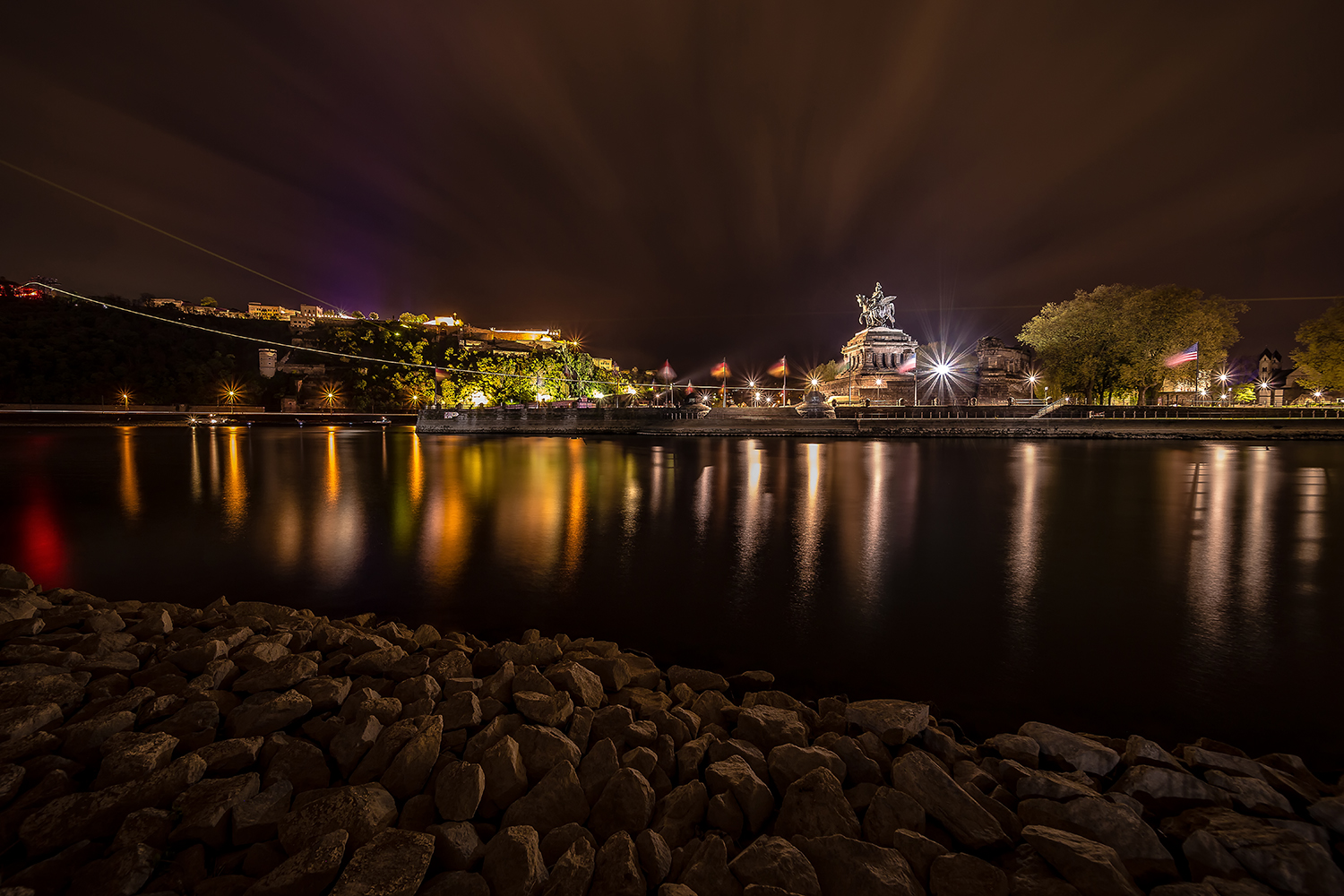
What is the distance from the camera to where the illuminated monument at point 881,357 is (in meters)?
64.4

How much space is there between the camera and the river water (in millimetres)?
5344

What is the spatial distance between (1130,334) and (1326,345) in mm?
14714

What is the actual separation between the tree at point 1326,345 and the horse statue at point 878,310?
114 ft

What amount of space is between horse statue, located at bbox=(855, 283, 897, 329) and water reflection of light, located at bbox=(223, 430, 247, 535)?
64.3 metres

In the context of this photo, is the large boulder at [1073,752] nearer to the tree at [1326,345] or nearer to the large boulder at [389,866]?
the large boulder at [389,866]

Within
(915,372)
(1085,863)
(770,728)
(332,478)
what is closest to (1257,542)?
(1085,863)

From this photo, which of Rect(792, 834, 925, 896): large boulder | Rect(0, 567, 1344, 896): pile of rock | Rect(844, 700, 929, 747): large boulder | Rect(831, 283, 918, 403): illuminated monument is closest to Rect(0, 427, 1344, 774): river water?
Rect(844, 700, 929, 747): large boulder

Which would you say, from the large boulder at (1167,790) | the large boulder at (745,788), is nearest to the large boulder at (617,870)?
the large boulder at (745,788)

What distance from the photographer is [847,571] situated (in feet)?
29.1

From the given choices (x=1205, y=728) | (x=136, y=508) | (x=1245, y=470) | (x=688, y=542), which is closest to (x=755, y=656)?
(x=1205, y=728)

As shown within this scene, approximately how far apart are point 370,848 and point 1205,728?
20.6 feet

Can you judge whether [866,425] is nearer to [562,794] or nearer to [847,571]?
[847,571]


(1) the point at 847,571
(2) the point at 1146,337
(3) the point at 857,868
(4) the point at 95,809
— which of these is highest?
(2) the point at 1146,337

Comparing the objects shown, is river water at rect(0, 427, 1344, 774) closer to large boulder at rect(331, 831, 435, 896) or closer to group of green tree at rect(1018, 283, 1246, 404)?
large boulder at rect(331, 831, 435, 896)
